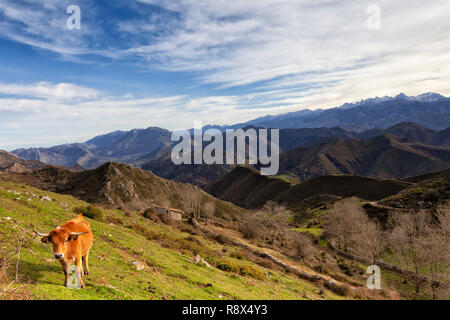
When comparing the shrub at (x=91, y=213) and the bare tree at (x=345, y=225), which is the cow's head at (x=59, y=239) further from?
the bare tree at (x=345, y=225)

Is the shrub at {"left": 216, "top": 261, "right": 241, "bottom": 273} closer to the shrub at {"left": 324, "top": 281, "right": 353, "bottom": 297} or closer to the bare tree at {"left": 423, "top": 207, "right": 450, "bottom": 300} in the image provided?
the shrub at {"left": 324, "top": 281, "right": 353, "bottom": 297}

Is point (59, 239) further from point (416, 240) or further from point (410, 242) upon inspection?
point (410, 242)

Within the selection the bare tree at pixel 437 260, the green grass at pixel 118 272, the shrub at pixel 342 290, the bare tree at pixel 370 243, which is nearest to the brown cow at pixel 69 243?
the green grass at pixel 118 272

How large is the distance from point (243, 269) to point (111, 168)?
128 meters

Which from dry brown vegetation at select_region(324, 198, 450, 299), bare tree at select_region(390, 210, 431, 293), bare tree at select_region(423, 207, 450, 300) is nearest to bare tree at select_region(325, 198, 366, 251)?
dry brown vegetation at select_region(324, 198, 450, 299)

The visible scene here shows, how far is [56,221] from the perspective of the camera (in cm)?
2041

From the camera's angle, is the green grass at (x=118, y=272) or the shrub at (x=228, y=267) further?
the shrub at (x=228, y=267)

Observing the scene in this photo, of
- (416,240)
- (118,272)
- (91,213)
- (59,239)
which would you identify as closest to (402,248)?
(416,240)

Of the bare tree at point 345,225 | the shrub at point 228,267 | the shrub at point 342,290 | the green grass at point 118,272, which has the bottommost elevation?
the bare tree at point 345,225

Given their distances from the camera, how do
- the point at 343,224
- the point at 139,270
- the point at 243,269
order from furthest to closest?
the point at 343,224, the point at 243,269, the point at 139,270
